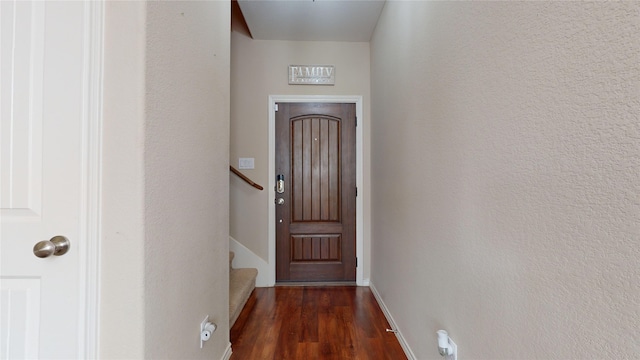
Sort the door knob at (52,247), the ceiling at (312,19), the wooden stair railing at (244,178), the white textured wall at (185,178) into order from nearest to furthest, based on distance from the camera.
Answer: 1. the door knob at (52,247)
2. the white textured wall at (185,178)
3. the ceiling at (312,19)
4. the wooden stair railing at (244,178)

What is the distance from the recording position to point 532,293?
0.76 m

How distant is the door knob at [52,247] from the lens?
826mm

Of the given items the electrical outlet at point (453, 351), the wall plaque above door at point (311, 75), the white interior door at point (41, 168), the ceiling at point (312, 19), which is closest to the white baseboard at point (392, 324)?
the electrical outlet at point (453, 351)

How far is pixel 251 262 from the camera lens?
292 cm

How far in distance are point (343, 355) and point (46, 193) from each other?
1.71 metres

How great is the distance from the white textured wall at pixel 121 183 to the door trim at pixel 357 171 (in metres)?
2.04

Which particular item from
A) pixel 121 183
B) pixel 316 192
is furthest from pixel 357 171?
pixel 121 183

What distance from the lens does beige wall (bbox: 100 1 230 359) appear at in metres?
0.90

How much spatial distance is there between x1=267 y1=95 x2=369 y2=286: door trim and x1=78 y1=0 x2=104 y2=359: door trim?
2.06 metres

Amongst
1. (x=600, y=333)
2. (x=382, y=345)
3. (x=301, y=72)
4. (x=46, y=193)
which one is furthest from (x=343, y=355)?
(x=301, y=72)

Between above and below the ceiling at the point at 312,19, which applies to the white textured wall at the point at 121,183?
below

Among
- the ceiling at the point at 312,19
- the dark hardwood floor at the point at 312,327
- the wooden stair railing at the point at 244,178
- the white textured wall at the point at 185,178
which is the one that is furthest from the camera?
the wooden stair railing at the point at 244,178

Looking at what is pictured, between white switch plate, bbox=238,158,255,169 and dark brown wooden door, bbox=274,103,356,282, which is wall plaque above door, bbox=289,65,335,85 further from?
white switch plate, bbox=238,158,255,169

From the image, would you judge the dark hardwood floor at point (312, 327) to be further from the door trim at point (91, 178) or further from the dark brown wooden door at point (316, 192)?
the door trim at point (91, 178)
